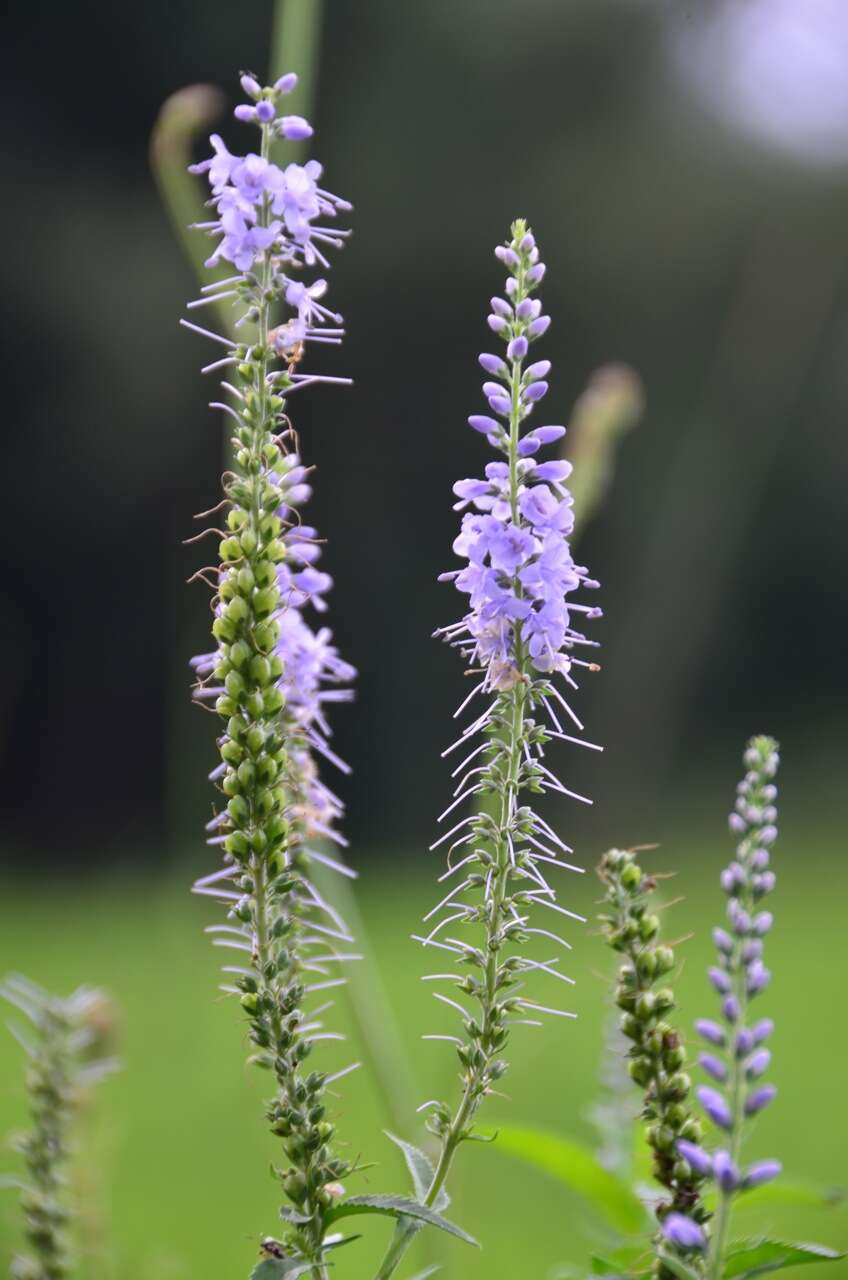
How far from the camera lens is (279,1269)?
1.06 m

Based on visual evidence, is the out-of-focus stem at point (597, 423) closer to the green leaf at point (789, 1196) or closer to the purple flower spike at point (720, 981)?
the green leaf at point (789, 1196)

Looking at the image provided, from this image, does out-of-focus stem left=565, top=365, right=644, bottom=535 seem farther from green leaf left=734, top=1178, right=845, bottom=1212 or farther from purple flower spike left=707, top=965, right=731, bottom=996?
purple flower spike left=707, top=965, right=731, bottom=996

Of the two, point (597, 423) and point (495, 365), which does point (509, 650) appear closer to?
point (495, 365)

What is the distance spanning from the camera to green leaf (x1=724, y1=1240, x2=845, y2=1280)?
1.04 m

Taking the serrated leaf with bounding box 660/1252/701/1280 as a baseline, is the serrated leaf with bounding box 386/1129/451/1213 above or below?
above

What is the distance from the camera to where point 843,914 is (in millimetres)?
7996

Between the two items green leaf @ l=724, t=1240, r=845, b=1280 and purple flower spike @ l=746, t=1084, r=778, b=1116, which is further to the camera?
green leaf @ l=724, t=1240, r=845, b=1280

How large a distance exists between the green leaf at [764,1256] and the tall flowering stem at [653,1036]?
0.05 meters

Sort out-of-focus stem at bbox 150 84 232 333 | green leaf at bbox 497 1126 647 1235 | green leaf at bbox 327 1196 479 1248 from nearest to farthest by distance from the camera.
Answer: green leaf at bbox 327 1196 479 1248 → green leaf at bbox 497 1126 647 1235 → out-of-focus stem at bbox 150 84 232 333

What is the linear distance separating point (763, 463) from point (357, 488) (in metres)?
3.14

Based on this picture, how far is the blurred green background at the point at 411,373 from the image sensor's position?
30.9 feet

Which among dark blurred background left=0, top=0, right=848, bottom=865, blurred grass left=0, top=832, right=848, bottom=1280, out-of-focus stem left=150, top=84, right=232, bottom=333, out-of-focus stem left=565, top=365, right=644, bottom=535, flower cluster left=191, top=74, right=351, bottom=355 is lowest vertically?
blurred grass left=0, top=832, right=848, bottom=1280

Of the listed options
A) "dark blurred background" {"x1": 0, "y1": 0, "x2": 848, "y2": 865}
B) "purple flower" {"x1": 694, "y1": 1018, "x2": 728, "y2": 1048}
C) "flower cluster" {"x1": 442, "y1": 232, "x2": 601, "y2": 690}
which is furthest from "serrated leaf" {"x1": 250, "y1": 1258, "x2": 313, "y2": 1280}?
"dark blurred background" {"x1": 0, "y1": 0, "x2": 848, "y2": 865}

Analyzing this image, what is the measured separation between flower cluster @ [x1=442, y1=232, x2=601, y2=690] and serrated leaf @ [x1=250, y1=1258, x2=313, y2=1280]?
18.1 inches
